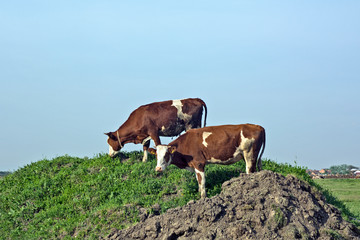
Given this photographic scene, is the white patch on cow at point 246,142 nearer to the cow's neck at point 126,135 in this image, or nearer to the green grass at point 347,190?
the cow's neck at point 126,135

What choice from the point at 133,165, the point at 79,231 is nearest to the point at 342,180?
the point at 133,165

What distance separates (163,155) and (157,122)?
17.9 feet

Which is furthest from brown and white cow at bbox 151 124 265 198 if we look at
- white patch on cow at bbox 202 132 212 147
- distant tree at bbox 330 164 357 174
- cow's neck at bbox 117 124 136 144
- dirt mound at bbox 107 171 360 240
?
distant tree at bbox 330 164 357 174

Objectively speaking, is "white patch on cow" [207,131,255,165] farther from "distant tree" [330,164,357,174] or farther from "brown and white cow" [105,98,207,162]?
"distant tree" [330,164,357,174]

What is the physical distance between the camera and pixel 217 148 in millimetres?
16594

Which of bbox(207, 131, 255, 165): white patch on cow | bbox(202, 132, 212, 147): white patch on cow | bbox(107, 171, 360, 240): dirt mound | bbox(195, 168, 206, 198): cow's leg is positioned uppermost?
bbox(202, 132, 212, 147): white patch on cow

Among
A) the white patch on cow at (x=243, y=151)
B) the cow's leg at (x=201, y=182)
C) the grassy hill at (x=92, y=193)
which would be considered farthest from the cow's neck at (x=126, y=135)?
the cow's leg at (x=201, y=182)

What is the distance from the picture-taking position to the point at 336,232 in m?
13.8

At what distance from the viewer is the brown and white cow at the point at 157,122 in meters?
21.6

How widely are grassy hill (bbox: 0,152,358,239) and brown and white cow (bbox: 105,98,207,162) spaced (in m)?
0.91

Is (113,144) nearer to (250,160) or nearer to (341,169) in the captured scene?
(250,160)

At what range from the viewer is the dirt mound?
1290 cm

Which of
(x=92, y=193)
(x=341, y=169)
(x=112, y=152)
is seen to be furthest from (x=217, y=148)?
(x=341, y=169)

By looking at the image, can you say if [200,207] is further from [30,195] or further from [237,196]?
[30,195]
